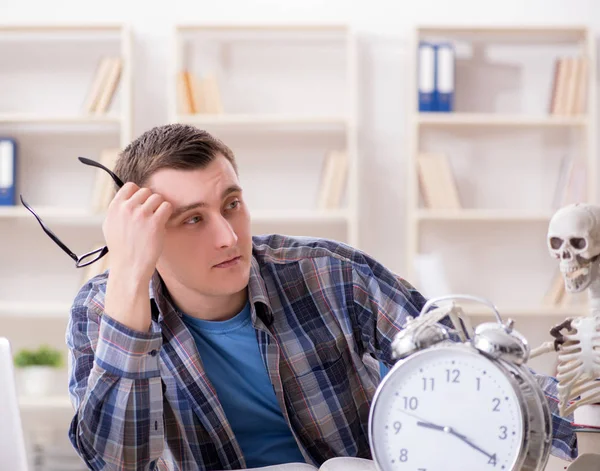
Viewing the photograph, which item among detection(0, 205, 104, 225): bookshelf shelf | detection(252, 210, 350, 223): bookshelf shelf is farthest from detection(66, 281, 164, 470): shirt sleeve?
detection(0, 205, 104, 225): bookshelf shelf

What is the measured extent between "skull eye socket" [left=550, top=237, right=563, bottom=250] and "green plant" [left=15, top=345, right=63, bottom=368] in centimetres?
311

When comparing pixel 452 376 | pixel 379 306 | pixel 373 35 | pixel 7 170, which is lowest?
pixel 7 170

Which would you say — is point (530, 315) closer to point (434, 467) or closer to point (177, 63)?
point (177, 63)

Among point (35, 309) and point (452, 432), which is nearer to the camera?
point (452, 432)

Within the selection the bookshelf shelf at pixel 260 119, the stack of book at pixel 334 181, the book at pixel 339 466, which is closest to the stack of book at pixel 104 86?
the bookshelf shelf at pixel 260 119

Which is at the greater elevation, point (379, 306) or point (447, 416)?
point (447, 416)

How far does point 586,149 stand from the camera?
3.74 metres

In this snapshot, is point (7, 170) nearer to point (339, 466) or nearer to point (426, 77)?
point (426, 77)

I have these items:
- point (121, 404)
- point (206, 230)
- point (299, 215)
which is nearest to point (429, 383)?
point (121, 404)

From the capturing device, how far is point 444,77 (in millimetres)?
3732

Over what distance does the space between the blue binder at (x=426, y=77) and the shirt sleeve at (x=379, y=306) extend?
2.36m

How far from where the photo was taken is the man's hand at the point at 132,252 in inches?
42.4

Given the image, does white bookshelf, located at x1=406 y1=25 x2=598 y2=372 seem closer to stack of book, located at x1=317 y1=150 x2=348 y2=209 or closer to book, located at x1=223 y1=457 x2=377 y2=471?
stack of book, located at x1=317 y1=150 x2=348 y2=209

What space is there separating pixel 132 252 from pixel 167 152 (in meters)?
0.28
